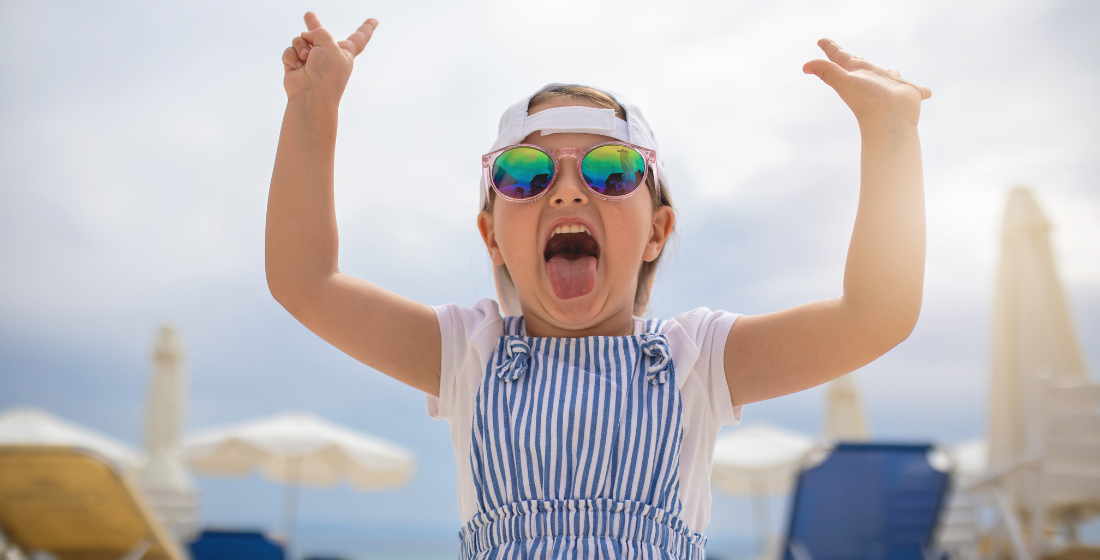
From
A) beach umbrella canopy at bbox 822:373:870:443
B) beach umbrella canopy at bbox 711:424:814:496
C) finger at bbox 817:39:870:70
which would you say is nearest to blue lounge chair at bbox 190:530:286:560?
finger at bbox 817:39:870:70

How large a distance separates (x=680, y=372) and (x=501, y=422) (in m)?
0.36

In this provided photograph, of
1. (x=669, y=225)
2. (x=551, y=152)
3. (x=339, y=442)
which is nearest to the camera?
(x=551, y=152)

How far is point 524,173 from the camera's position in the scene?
4.78 feet

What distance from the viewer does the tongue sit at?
140 centimetres

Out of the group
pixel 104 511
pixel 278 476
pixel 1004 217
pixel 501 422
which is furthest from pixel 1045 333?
pixel 278 476

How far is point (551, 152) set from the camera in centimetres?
147

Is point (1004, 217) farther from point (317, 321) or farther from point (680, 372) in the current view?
point (317, 321)

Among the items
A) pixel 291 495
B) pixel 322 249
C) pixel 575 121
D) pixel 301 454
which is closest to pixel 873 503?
pixel 575 121

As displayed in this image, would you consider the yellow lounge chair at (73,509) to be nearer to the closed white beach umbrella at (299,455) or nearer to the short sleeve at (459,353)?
the short sleeve at (459,353)

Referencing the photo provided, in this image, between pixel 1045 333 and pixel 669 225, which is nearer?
pixel 669 225

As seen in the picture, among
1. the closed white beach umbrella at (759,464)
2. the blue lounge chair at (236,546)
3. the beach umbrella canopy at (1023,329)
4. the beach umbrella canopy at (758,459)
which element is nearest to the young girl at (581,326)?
the blue lounge chair at (236,546)

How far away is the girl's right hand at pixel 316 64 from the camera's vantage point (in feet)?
4.74

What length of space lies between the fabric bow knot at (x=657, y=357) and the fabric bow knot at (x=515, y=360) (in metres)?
0.23

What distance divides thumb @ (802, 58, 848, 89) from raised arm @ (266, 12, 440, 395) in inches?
34.8
